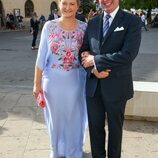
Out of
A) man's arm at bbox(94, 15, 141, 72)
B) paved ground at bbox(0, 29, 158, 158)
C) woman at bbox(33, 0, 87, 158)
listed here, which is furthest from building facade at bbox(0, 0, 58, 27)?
man's arm at bbox(94, 15, 141, 72)

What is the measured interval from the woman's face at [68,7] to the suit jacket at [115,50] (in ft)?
0.70

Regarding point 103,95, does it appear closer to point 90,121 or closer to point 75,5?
point 90,121

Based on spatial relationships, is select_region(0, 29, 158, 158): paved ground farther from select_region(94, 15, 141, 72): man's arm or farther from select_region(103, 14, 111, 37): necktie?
select_region(103, 14, 111, 37): necktie

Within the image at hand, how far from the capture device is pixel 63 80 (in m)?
3.36

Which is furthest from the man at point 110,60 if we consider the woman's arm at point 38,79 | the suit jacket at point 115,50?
the woman's arm at point 38,79

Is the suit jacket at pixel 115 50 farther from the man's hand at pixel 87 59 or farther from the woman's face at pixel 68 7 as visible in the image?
the woman's face at pixel 68 7

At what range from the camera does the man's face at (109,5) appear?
294cm

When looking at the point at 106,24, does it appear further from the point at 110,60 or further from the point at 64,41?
the point at 64,41

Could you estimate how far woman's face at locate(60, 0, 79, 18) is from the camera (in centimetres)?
313

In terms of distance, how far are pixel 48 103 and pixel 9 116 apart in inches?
80.9

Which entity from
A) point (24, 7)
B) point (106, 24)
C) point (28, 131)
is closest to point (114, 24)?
point (106, 24)

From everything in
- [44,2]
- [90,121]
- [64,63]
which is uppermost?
[64,63]

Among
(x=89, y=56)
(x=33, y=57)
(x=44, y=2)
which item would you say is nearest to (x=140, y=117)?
(x=89, y=56)

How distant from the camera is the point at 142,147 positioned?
4191 mm
